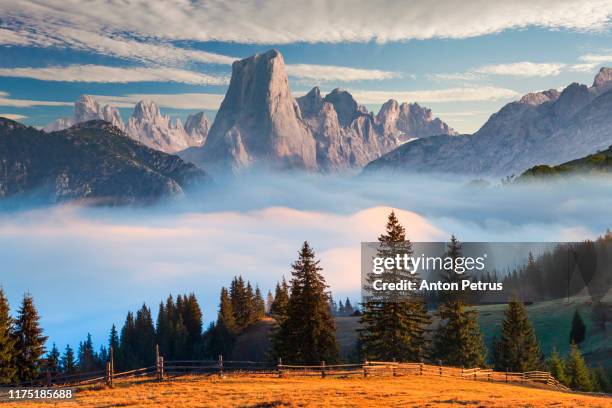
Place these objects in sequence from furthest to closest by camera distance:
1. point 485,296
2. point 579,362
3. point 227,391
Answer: point 485,296 → point 579,362 → point 227,391

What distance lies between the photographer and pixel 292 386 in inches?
1714

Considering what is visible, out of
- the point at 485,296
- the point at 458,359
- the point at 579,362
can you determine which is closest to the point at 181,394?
the point at 458,359

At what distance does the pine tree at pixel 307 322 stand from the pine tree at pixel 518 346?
25180 mm

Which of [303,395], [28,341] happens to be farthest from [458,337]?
[28,341]

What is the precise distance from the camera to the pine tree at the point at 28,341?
64.7 metres

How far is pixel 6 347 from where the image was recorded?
6331 cm

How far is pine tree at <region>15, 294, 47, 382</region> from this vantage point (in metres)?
64.7

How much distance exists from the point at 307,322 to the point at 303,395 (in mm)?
23565

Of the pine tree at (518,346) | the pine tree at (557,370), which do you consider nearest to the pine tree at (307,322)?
the pine tree at (518,346)

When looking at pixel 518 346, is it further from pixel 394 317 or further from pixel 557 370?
pixel 394 317

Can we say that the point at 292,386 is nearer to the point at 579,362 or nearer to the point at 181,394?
the point at 181,394

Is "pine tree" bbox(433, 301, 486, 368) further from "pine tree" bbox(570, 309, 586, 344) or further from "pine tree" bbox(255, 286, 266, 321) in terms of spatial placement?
"pine tree" bbox(255, 286, 266, 321)

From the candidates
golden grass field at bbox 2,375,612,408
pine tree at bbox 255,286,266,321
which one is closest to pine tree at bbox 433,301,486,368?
golden grass field at bbox 2,375,612,408

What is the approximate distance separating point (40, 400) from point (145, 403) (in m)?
8.01
